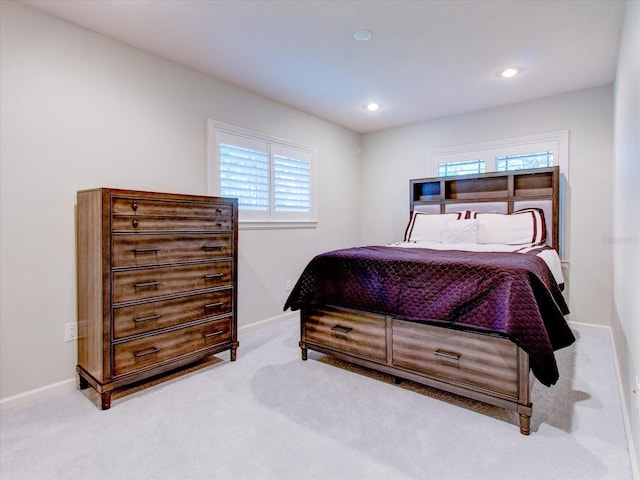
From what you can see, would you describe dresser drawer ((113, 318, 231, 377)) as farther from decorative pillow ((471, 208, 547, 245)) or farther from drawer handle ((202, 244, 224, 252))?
decorative pillow ((471, 208, 547, 245))

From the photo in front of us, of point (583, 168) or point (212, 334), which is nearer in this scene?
point (212, 334)

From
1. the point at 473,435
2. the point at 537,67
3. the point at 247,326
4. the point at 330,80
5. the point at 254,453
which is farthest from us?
the point at 247,326

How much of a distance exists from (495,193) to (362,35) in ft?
7.97

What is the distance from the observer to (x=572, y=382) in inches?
95.9

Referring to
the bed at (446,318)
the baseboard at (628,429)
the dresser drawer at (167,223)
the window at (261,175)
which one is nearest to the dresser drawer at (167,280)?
the dresser drawer at (167,223)

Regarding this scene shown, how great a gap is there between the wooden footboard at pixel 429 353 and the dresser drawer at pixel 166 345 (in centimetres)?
66

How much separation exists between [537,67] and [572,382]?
8.28 feet

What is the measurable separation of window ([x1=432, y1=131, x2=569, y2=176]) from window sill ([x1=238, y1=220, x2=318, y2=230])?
1.77 meters

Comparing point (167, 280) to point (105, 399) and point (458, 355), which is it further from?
point (458, 355)

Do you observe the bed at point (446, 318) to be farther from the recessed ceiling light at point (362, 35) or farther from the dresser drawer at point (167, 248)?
the recessed ceiling light at point (362, 35)

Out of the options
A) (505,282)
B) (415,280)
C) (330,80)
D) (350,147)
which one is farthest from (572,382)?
(350,147)

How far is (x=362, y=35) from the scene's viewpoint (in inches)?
100.0

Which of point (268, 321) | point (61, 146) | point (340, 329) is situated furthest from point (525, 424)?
point (61, 146)

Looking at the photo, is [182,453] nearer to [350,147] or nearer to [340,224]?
[340,224]
